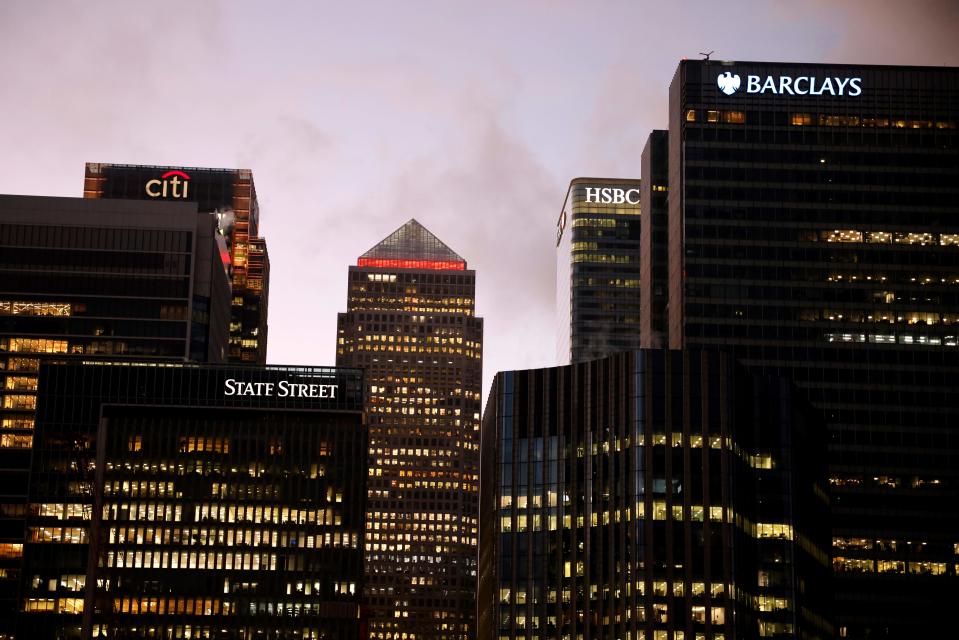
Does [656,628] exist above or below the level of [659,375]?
below

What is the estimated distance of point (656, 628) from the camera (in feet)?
614

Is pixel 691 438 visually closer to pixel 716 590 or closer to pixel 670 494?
pixel 670 494

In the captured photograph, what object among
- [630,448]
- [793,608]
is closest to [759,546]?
[793,608]

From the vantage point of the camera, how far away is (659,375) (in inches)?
7844

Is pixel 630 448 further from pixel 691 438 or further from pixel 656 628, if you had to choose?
pixel 656 628

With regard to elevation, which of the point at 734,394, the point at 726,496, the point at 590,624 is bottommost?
the point at 590,624

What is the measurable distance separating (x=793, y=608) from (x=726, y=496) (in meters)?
18.2

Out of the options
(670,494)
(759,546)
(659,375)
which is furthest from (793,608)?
(659,375)

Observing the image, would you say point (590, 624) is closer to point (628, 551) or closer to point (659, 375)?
point (628, 551)

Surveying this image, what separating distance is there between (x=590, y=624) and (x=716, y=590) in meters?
19.3

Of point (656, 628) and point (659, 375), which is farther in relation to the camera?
point (659, 375)

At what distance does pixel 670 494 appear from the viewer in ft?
632

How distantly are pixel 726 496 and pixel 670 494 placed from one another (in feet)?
23.3

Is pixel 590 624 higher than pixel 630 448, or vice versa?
pixel 630 448
